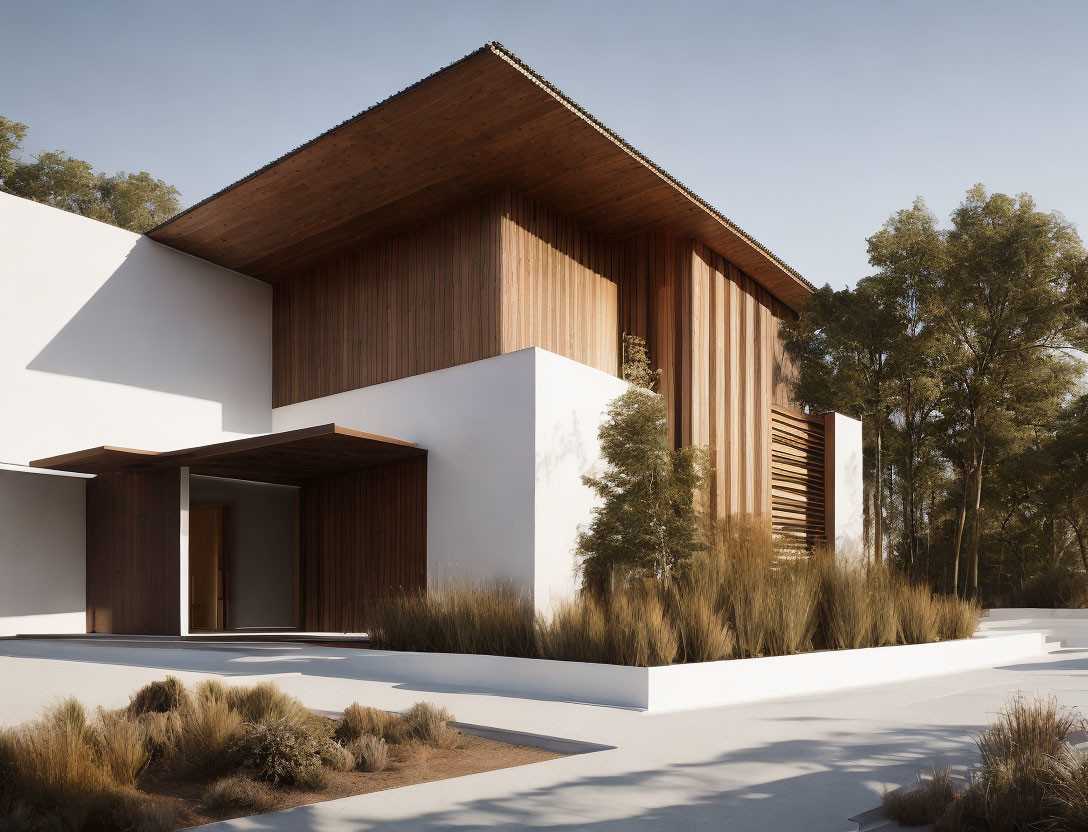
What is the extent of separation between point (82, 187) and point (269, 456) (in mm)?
14367

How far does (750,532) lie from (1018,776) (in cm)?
Result: 874

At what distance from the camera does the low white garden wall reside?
620 centimetres

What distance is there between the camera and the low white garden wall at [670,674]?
20.3ft

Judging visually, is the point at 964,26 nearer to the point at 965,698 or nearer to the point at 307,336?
the point at 965,698

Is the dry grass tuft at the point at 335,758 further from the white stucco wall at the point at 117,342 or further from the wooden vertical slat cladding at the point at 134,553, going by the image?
the white stucco wall at the point at 117,342

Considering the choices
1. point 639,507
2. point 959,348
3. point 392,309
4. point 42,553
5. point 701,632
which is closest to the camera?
point 701,632

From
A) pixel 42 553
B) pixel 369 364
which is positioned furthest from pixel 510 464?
pixel 42 553

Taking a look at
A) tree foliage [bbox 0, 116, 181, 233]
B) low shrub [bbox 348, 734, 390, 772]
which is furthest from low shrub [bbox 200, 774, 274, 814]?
tree foliage [bbox 0, 116, 181, 233]

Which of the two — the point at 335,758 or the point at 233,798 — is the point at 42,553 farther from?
the point at 233,798

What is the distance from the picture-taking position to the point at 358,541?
38.2 ft

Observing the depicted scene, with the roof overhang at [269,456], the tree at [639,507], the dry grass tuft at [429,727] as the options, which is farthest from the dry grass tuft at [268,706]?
the tree at [639,507]

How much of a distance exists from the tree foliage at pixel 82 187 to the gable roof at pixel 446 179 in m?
9.48

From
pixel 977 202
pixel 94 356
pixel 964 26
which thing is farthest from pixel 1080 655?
pixel 94 356

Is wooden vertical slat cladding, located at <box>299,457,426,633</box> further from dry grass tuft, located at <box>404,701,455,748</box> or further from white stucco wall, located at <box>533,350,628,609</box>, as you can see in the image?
dry grass tuft, located at <box>404,701,455,748</box>
